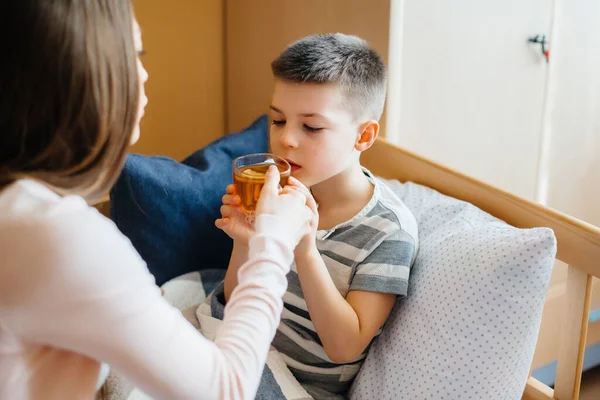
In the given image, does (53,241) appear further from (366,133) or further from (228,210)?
(366,133)

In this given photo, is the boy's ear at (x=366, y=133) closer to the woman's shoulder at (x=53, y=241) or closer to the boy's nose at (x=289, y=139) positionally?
the boy's nose at (x=289, y=139)

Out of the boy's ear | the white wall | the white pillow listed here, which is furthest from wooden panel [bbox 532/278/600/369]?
the boy's ear

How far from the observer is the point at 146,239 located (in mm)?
1495

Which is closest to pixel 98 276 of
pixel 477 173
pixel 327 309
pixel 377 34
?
pixel 327 309

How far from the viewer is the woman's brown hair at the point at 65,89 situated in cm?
68

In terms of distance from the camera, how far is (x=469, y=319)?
1046 millimetres

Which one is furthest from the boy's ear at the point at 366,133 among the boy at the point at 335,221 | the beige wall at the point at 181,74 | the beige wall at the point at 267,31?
the beige wall at the point at 181,74

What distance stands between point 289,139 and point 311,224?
0.22 metres

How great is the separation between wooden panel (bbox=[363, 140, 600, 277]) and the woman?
23.6 inches

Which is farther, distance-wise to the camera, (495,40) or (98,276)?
(495,40)

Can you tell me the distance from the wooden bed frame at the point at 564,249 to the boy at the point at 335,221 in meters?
0.17

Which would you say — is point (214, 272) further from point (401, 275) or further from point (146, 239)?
point (401, 275)

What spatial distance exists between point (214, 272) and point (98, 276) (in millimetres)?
844

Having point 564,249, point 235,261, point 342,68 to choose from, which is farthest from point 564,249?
point 235,261
